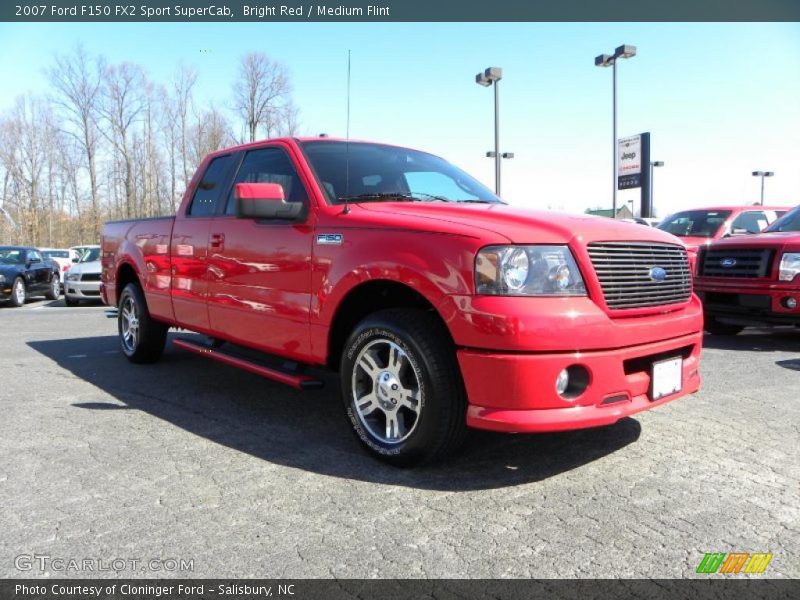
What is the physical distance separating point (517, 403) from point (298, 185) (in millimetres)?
2102

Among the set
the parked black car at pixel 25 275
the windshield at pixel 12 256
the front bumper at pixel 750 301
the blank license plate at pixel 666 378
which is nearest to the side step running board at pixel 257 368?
the blank license plate at pixel 666 378

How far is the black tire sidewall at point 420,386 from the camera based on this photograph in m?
3.00

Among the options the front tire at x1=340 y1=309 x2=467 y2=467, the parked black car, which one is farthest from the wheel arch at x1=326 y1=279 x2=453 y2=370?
the parked black car

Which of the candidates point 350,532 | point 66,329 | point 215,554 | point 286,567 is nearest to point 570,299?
point 350,532

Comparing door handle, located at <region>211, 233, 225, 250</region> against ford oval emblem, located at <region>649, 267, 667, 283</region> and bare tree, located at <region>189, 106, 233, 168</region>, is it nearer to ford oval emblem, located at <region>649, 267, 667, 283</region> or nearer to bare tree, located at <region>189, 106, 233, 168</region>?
ford oval emblem, located at <region>649, 267, 667, 283</region>

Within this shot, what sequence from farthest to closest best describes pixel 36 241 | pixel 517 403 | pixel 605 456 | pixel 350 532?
pixel 36 241 < pixel 605 456 < pixel 517 403 < pixel 350 532

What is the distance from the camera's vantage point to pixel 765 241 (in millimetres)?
6855

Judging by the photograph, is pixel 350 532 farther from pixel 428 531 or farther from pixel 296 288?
pixel 296 288

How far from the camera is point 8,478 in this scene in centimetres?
314

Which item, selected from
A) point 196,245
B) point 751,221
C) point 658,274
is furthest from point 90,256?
point 658,274

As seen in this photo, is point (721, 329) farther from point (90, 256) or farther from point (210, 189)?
point (90, 256)

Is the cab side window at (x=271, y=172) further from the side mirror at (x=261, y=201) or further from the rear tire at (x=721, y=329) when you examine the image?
the rear tire at (x=721, y=329)

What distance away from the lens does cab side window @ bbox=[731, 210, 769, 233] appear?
31.5 ft

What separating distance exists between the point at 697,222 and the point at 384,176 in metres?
7.57
